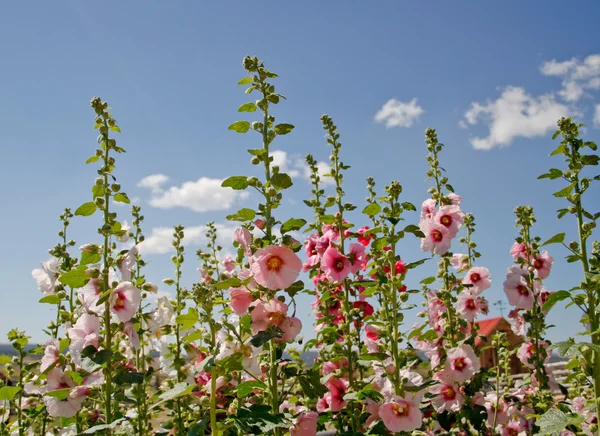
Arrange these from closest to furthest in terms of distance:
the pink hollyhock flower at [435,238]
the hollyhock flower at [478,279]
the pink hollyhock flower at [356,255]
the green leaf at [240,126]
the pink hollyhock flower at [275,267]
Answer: the pink hollyhock flower at [275,267] < the green leaf at [240,126] < the pink hollyhock flower at [356,255] < the pink hollyhock flower at [435,238] < the hollyhock flower at [478,279]

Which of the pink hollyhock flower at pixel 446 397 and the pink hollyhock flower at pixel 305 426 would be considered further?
the pink hollyhock flower at pixel 446 397

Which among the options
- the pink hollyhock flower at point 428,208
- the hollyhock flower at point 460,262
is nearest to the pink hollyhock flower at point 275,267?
the pink hollyhock flower at point 428,208

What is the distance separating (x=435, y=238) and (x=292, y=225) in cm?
131

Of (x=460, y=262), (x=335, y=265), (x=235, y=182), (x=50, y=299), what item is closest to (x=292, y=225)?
(x=235, y=182)

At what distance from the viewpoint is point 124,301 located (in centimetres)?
207

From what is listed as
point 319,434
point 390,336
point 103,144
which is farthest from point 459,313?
point 103,144

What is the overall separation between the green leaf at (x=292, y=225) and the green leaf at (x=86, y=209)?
869mm

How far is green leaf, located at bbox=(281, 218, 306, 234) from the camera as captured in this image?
1.96 metres

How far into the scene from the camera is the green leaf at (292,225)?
1958mm

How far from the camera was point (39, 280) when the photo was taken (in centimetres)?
266

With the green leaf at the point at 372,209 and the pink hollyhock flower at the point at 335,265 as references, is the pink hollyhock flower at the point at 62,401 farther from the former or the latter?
the green leaf at the point at 372,209

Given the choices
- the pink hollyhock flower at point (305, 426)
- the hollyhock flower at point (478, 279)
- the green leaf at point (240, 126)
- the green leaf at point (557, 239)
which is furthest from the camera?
the hollyhock flower at point (478, 279)

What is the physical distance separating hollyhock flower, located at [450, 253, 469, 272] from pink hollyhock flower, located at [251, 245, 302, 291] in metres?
2.03

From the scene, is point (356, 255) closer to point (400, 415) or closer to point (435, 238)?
point (435, 238)
